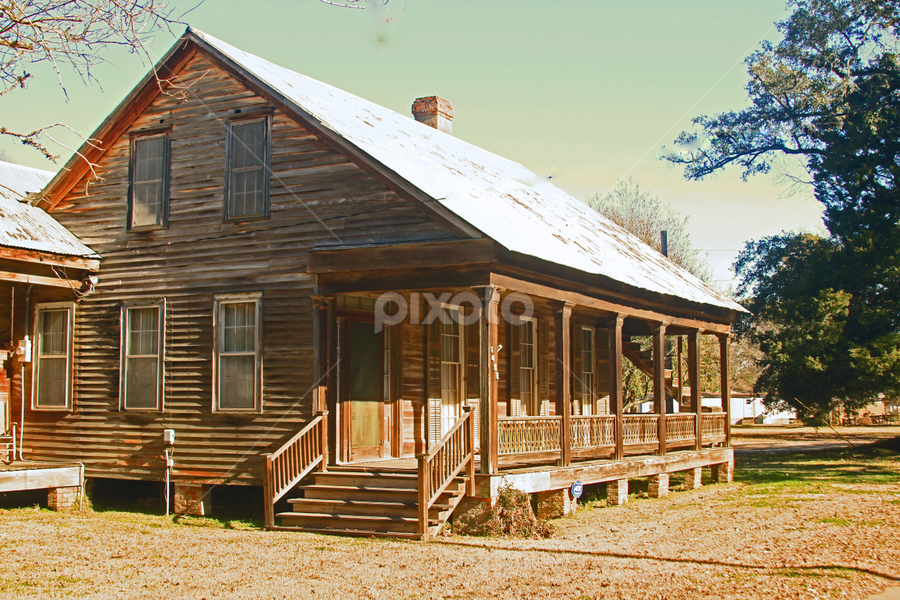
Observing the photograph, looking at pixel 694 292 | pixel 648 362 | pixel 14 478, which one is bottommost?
pixel 14 478

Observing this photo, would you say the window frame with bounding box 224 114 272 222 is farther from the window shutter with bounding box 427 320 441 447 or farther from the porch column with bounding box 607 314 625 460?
the porch column with bounding box 607 314 625 460

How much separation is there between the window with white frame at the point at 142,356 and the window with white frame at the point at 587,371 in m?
9.57

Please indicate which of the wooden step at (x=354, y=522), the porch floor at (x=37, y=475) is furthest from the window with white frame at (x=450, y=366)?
the porch floor at (x=37, y=475)

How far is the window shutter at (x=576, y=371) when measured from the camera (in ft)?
65.5

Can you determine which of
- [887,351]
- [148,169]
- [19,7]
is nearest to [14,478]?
[148,169]

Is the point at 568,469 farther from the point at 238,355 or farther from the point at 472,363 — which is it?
the point at 238,355

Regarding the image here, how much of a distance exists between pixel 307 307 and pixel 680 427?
8.69m

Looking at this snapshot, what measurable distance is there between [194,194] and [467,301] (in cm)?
494

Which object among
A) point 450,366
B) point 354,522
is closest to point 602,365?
point 450,366

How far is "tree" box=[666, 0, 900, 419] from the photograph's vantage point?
26.5 m

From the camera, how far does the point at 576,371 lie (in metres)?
20.1

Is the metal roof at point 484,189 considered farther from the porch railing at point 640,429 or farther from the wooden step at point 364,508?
the wooden step at point 364,508

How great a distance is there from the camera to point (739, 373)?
2564 inches

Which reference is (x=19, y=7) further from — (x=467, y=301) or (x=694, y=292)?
(x=694, y=292)
